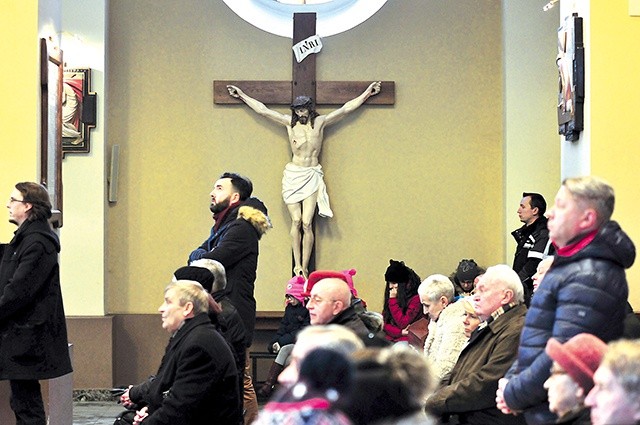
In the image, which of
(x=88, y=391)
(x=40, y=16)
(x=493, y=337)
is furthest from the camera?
(x=88, y=391)

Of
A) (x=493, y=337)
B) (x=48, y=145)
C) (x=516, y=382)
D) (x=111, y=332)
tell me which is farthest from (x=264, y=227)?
(x=111, y=332)

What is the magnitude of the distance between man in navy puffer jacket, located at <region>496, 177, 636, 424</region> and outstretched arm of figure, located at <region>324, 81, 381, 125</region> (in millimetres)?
7125

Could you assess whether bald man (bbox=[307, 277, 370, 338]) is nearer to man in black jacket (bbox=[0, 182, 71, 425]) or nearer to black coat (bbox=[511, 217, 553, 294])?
man in black jacket (bbox=[0, 182, 71, 425])

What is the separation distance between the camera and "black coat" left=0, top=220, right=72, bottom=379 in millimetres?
6492

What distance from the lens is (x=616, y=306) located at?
162 inches

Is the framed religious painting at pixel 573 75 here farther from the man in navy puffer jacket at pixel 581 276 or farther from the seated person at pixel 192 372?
the man in navy puffer jacket at pixel 581 276

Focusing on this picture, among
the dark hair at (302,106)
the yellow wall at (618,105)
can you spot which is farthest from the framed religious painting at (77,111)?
the yellow wall at (618,105)

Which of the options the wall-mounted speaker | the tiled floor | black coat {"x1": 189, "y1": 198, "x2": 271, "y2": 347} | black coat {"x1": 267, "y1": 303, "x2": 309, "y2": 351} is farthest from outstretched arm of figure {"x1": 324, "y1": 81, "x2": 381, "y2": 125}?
black coat {"x1": 189, "y1": 198, "x2": 271, "y2": 347}

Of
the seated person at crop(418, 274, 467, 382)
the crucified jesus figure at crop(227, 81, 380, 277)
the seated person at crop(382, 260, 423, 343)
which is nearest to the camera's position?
the seated person at crop(418, 274, 467, 382)

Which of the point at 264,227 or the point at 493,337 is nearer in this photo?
the point at 493,337

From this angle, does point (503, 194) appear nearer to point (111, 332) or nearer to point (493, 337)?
point (111, 332)

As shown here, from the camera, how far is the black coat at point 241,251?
→ 711 cm

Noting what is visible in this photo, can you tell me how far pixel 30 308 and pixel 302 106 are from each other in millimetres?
4958

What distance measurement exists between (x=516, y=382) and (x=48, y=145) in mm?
4354
